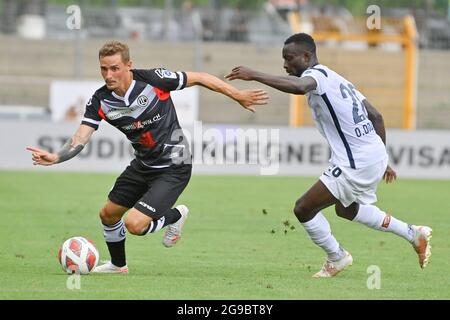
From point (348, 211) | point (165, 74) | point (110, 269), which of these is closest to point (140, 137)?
point (165, 74)

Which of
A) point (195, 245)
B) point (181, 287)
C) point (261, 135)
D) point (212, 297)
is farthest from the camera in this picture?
point (261, 135)

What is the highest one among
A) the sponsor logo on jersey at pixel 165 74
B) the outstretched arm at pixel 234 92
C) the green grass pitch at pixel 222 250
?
the sponsor logo on jersey at pixel 165 74

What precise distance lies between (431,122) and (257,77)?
833 inches

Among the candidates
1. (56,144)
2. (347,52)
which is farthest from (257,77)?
(347,52)

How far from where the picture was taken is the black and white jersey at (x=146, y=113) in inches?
389

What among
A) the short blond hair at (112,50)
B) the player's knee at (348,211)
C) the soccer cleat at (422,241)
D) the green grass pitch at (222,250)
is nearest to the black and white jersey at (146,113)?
the short blond hair at (112,50)

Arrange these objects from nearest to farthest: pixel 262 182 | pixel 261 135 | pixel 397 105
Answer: pixel 262 182 → pixel 261 135 → pixel 397 105

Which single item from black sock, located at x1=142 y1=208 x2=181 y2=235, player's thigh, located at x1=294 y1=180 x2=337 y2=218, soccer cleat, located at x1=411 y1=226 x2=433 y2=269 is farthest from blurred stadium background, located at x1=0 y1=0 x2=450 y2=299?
player's thigh, located at x1=294 y1=180 x2=337 y2=218

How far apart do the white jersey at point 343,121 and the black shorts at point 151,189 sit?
1.46m

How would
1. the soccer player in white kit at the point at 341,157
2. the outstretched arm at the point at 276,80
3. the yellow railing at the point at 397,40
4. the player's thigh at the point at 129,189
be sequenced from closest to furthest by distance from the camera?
1. the outstretched arm at the point at 276,80
2. the soccer player in white kit at the point at 341,157
3. the player's thigh at the point at 129,189
4. the yellow railing at the point at 397,40

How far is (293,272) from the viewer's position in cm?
1045

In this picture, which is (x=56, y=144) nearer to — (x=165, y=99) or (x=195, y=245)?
(x=195, y=245)

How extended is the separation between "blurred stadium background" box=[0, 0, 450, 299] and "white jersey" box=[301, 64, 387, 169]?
5604 mm

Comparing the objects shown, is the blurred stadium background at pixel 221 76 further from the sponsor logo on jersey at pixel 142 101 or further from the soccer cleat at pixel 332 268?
the sponsor logo on jersey at pixel 142 101
